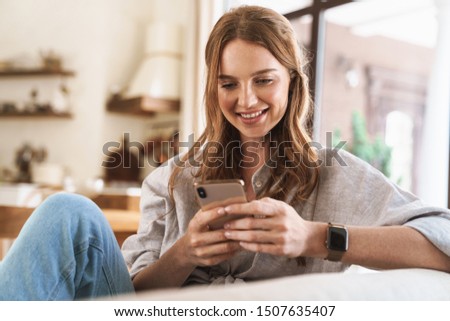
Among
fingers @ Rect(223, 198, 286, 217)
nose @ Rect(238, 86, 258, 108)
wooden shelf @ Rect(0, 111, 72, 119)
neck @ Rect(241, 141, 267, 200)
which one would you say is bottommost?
fingers @ Rect(223, 198, 286, 217)

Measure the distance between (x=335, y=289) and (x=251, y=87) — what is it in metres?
0.66

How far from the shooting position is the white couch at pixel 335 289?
77cm

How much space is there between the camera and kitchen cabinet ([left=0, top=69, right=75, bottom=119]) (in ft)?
17.1

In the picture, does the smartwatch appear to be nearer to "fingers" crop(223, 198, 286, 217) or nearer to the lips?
"fingers" crop(223, 198, 286, 217)

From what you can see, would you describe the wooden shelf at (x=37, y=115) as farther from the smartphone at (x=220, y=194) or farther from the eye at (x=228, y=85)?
the smartphone at (x=220, y=194)

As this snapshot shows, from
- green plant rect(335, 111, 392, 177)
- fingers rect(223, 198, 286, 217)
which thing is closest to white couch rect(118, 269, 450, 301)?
fingers rect(223, 198, 286, 217)

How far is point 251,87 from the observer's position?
1.38 m

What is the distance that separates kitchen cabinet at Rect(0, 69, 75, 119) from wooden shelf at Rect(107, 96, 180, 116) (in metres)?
0.49

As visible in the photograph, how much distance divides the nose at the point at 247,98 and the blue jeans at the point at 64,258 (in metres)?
0.44

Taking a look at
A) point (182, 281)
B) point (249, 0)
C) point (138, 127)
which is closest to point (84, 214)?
point (182, 281)

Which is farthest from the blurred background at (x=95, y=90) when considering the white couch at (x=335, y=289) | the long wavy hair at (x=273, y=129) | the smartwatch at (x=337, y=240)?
the white couch at (x=335, y=289)

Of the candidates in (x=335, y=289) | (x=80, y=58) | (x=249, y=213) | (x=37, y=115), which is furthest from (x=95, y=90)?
(x=335, y=289)

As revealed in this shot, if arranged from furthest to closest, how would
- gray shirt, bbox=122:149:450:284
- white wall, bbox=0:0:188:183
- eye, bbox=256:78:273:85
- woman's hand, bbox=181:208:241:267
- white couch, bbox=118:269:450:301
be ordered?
1. white wall, bbox=0:0:188:183
2. eye, bbox=256:78:273:85
3. gray shirt, bbox=122:149:450:284
4. woman's hand, bbox=181:208:241:267
5. white couch, bbox=118:269:450:301
